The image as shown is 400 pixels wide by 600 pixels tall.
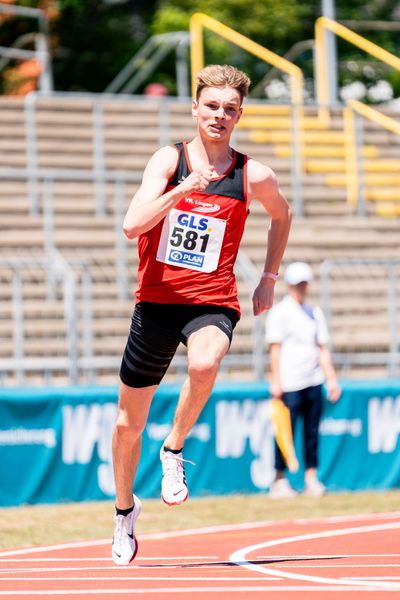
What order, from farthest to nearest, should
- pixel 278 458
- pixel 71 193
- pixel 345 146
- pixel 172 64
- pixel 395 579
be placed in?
pixel 172 64, pixel 345 146, pixel 71 193, pixel 278 458, pixel 395 579

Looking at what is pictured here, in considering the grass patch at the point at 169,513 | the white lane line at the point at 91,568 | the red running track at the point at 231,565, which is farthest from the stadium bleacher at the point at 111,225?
the white lane line at the point at 91,568

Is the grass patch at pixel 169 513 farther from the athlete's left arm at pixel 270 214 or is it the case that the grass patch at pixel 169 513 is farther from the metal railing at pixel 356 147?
the metal railing at pixel 356 147

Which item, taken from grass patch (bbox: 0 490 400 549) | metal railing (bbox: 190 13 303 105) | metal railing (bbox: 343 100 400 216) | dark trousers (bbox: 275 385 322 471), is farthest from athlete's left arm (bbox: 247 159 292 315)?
metal railing (bbox: 190 13 303 105)

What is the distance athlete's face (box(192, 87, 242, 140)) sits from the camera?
8.20m

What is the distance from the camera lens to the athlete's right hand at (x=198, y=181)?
7.73 meters

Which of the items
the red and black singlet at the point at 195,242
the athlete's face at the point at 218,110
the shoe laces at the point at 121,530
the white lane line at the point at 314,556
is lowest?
the white lane line at the point at 314,556

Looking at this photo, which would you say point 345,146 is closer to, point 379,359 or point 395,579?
point 379,359

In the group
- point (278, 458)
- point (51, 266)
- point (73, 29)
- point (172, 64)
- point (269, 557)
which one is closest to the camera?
point (269, 557)

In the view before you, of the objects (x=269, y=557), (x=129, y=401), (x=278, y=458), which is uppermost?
(x=129, y=401)

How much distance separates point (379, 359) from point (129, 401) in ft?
29.3

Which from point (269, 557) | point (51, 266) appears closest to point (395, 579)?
point (269, 557)

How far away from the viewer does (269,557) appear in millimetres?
9023

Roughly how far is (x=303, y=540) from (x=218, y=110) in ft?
10.8

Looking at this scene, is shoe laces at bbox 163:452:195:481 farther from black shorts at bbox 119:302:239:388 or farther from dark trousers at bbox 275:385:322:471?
dark trousers at bbox 275:385:322:471
